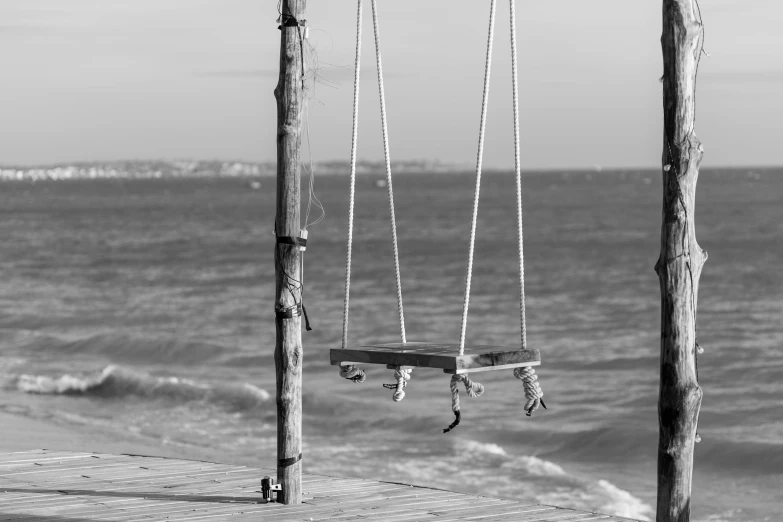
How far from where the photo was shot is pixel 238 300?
24.9 meters

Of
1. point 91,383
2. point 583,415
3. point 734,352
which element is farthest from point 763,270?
point 91,383

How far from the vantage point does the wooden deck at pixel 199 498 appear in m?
5.63

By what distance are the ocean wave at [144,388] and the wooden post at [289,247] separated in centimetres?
741

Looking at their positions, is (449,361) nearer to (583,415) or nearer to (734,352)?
(583,415)

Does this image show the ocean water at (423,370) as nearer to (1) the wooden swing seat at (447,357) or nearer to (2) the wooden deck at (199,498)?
(2) the wooden deck at (199,498)

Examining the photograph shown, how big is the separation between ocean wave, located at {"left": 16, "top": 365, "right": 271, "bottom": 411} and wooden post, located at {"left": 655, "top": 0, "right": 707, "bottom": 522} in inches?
354

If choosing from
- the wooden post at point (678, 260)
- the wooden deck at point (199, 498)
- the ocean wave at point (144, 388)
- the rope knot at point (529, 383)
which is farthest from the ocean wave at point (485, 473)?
the wooden post at point (678, 260)

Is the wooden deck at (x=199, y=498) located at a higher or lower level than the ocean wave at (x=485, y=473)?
higher

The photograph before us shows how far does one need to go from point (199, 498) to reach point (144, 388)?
8.66 metres

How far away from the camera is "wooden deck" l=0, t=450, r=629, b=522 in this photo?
18.5 ft

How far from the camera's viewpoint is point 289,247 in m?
5.95

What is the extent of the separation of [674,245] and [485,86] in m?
1.19

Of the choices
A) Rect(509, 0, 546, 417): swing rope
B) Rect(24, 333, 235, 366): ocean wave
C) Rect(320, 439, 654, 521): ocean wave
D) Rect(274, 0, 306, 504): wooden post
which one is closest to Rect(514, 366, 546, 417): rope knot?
Rect(509, 0, 546, 417): swing rope

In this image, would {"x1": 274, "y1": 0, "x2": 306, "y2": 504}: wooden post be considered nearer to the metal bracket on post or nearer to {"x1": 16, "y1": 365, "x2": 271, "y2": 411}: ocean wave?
the metal bracket on post
